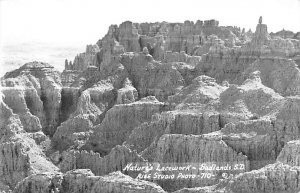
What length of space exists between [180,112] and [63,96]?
69.6 feet

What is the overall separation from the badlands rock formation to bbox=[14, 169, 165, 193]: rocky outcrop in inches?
2.8

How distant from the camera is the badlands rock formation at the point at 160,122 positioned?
54.3 metres

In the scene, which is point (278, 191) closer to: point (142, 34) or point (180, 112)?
point (180, 112)

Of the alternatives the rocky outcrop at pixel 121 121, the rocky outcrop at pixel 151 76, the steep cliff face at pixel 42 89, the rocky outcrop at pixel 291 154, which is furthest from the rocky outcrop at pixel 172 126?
the steep cliff face at pixel 42 89

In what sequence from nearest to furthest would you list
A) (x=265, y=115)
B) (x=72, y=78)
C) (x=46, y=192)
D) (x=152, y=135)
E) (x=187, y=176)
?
(x=46, y=192) < (x=187, y=176) < (x=265, y=115) < (x=152, y=135) < (x=72, y=78)

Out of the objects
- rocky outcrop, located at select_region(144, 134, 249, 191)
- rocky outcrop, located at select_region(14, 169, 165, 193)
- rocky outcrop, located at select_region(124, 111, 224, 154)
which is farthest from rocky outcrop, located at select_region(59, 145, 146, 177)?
rocky outcrop, located at select_region(14, 169, 165, 193)

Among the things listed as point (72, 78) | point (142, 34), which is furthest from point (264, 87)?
point (142, 34)

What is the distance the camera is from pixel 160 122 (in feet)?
226

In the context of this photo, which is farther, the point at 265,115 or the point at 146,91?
the point at 146,91

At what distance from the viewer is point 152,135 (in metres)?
68.5

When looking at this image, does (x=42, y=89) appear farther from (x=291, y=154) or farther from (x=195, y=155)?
(x=291, y=154)

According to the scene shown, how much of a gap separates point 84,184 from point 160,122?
17029 millimetres

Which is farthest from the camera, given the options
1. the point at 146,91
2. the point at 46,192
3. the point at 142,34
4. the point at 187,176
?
the point at 142,34

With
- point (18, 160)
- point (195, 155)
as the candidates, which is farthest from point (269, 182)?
point (18, 160)
